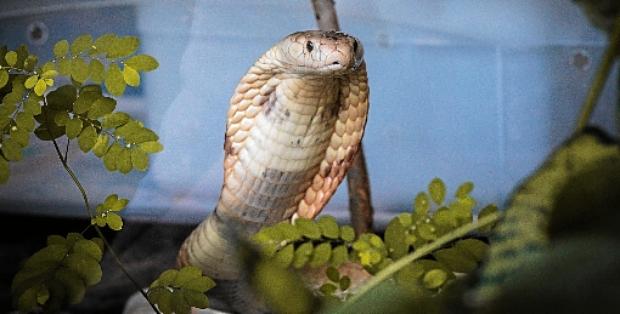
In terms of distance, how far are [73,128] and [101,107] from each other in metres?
0.03

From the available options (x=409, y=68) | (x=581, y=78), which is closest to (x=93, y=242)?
(x=409, y=68)

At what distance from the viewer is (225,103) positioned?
1.17 meters

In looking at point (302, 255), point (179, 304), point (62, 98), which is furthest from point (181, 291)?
point (62, 98)

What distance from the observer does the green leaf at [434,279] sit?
0.58 metres

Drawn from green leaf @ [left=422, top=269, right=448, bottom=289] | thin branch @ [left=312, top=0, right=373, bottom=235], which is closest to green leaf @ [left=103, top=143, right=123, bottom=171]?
green leaf @ [left=422, top=269, right=448, bottom=289]

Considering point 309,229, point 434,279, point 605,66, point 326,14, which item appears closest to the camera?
point 605,66

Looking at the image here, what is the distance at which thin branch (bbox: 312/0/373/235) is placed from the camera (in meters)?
1.16

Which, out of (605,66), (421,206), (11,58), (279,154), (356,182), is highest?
(605,66)

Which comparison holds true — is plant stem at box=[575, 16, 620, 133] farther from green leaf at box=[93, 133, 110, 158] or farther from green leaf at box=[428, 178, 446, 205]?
green leaf at box=[93, 133, 110, 158]

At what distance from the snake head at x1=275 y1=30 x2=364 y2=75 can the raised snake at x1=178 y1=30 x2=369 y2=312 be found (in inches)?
1.6

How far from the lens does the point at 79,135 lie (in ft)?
2.52

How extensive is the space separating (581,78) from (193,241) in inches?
25.7

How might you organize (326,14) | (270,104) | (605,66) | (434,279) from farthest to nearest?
1. (326,14)
2. (270,104)
3. (434,279)
4. (605,66)

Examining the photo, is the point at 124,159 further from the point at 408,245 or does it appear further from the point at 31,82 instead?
the point at 408,245
